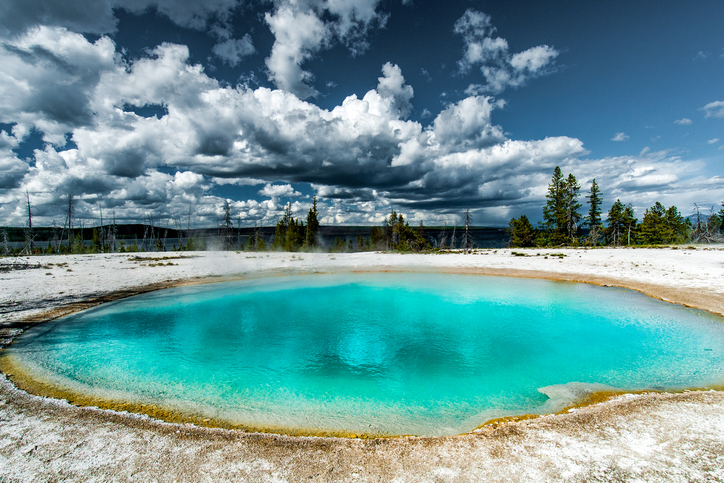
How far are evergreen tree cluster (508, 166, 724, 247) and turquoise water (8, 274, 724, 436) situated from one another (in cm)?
4408

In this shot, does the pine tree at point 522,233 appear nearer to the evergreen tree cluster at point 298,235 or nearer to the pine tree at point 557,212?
the pine tree at point 557,212

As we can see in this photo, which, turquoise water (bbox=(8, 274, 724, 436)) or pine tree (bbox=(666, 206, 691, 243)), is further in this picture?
pine tree (bbox=(666, 206, 691, 243))

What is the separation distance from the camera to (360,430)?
6.07 metres

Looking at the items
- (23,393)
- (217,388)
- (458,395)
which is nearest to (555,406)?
(458,395)

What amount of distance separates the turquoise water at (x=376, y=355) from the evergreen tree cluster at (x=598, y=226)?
4408 cm

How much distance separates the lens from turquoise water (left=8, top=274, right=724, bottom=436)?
23.4 ft

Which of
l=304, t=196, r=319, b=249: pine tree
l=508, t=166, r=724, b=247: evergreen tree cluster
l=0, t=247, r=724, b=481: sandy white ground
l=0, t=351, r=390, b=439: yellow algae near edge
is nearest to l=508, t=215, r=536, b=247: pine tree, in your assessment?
l=508, t=166, r=724, b=247: evergreen tree cluster

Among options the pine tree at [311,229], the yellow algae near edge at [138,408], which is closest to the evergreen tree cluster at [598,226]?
the pine tree at [311,229]

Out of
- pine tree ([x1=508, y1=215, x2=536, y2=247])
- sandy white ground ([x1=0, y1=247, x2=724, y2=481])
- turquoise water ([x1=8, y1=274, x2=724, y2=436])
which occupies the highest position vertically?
pine tree ([x1=508, y1=215, x2=536, y2=247])

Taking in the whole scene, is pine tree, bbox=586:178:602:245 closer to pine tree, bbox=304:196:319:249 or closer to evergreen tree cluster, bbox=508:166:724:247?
evergreen tree cluster, bbox=508:166:724:247

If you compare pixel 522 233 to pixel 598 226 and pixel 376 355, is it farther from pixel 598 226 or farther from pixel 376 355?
pixel 376 355

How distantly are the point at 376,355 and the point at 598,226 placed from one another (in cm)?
6233

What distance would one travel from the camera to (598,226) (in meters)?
56.4

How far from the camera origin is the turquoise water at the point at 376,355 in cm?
712
